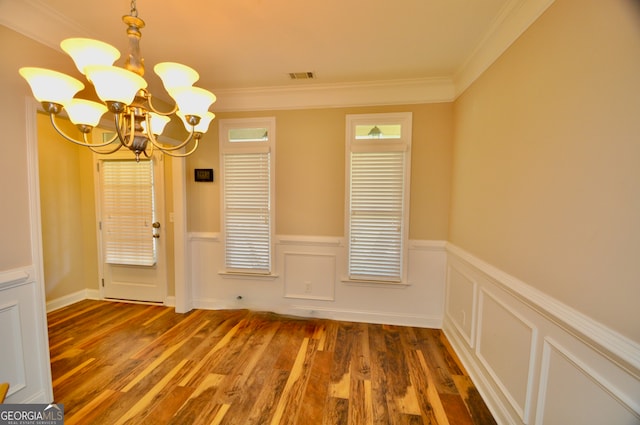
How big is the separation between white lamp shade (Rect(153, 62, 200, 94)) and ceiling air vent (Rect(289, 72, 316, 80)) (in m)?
1.53

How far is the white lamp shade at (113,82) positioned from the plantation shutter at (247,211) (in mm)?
1988

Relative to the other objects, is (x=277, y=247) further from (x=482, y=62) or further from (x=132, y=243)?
(x=482, y=62)

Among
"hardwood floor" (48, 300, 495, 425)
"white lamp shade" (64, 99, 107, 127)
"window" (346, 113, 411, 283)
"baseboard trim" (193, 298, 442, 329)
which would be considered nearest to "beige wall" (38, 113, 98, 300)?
"hardwood floor" (48, 300, 495, 425)

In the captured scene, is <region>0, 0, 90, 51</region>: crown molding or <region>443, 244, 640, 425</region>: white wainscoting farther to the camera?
<region>0, 0, 90, 51</region>: crown molding

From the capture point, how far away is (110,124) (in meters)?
2.37

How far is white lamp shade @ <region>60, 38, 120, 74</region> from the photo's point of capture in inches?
42.3

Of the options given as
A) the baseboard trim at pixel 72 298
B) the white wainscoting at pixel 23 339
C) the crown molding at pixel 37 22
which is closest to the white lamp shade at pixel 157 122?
the crown molding at pixel 37 22

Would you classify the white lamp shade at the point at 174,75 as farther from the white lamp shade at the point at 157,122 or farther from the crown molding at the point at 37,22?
the crown molding at the point at 37,22

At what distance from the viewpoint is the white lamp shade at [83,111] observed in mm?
1230

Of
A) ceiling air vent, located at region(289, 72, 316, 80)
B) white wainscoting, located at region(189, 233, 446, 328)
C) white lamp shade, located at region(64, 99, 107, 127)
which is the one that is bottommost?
white wainscoting, located at region(189, 233, 446, 328)

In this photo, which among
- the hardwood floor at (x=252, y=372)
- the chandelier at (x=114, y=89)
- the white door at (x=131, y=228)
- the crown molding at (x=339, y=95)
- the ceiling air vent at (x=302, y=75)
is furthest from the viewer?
the white door at (x=131, y=228)

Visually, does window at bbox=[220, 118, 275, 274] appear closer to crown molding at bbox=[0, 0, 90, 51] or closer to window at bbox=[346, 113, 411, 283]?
window at bbox=[346, 113, 411, 283]

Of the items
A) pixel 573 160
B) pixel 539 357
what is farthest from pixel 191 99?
pixel 539 357

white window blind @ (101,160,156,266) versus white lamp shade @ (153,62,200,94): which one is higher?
white lamp shade @ (153,62,200,94)
